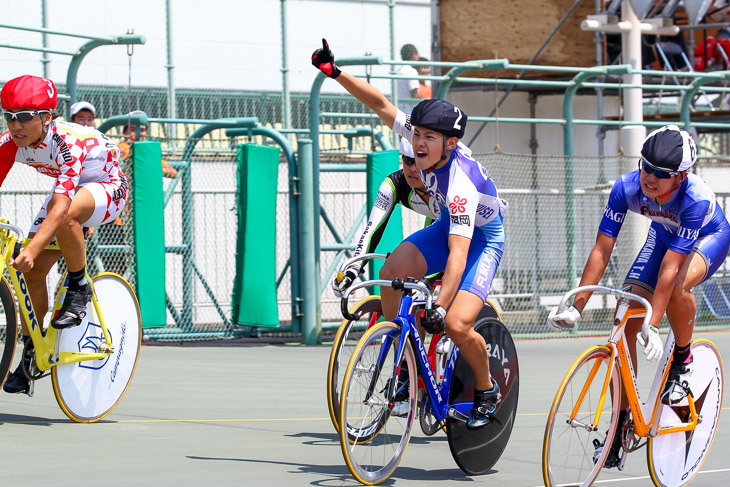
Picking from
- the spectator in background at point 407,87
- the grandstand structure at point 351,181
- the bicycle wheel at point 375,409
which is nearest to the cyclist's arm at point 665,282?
the bicycle wheel at point 375,409

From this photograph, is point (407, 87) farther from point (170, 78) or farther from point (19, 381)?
point (19, 381)

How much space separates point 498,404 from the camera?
6.49 meters

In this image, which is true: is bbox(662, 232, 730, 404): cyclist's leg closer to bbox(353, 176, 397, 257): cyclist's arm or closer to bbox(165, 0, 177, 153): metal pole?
bbox(353, 176, 397, 257): cyclist's arm

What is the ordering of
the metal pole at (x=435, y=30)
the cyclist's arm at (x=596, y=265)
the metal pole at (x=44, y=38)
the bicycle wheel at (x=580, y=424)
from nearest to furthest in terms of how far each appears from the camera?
the bicycle wheel at (x=580, y=424)
the cyclist's arm at (x=596, y=265)
the metal pole at (x=44, y=38)
the metal pole at (x=435, y=30)

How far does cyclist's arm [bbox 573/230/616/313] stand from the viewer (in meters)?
5.91

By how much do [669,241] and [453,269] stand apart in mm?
1214

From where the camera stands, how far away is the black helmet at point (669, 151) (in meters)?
5.83

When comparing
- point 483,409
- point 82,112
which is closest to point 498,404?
point 483,409

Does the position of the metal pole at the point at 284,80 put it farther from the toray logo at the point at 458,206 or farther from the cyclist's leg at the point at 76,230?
the toray logo at the point at 458,206

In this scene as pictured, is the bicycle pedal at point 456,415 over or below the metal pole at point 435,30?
below

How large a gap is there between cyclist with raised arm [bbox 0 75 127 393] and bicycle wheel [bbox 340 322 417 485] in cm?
199

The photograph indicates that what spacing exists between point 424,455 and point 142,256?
20.8ft

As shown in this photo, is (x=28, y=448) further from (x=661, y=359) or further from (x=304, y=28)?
(x=304, y=28)

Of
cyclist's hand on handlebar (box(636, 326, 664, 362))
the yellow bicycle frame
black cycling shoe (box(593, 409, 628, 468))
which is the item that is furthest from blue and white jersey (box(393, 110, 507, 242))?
the yellow bicycle frame
